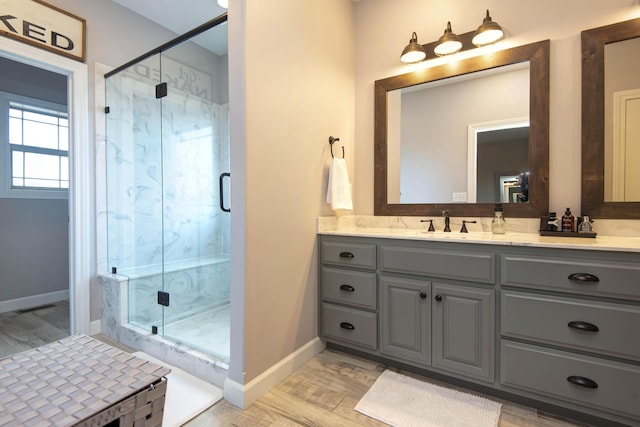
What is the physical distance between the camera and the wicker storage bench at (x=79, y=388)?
0.85m

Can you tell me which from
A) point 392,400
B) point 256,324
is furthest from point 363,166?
point 392,400

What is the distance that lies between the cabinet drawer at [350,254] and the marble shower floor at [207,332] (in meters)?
0.83

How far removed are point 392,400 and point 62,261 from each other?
380cm

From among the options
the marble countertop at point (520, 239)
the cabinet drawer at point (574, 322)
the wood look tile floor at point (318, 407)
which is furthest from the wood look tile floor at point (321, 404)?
the marble countertop at point (520, 239)

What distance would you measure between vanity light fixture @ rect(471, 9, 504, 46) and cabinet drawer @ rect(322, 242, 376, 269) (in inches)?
59.8

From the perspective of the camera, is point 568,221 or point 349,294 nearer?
point 568,221

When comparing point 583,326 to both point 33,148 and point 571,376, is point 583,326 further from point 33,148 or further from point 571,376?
point 33,148

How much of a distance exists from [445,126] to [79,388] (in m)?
2.41

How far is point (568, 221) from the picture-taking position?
1.73m

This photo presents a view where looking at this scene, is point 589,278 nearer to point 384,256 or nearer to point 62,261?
point 384,256

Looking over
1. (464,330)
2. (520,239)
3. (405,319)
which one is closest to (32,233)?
(405,319)

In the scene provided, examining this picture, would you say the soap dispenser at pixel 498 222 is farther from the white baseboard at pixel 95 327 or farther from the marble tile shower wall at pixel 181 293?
the white baseboard at pixel 95 327

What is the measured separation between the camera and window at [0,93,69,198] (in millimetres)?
3037

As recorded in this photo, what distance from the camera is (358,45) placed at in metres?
2.54
